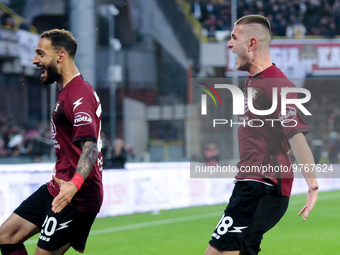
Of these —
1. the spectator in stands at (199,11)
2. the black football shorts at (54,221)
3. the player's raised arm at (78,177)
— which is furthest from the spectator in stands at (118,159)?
the spectator in stands at (199,11)

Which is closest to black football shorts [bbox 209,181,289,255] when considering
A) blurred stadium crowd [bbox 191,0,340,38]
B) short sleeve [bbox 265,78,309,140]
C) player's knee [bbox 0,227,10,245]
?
short sleeve [bbox 265,78,309,140]

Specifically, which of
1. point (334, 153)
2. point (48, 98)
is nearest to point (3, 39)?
point (48, 98)

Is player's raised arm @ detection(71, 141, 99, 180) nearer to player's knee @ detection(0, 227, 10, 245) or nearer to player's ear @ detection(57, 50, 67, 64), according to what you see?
player's ear @ detection(57, 50, 67, 64)

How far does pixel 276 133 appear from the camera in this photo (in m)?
4.04

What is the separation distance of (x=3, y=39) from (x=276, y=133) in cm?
1922

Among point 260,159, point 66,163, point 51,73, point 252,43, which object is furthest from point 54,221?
point 252,43

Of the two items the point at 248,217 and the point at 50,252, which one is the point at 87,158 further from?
the point at 248,217

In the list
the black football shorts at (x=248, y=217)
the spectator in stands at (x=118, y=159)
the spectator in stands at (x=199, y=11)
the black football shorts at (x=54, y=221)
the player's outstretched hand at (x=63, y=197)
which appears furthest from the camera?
the spectator in stands at (x=199, y=11)

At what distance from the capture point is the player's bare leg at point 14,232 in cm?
443

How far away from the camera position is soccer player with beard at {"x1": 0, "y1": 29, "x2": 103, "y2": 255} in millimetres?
4062

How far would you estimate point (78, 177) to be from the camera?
3.92 meters

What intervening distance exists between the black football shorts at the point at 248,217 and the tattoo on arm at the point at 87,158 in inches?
37.9

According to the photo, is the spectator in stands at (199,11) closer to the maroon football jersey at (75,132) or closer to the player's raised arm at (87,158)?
the maroon football jersey at (75,132)

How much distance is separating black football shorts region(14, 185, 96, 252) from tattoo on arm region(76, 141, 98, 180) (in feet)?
1.34
